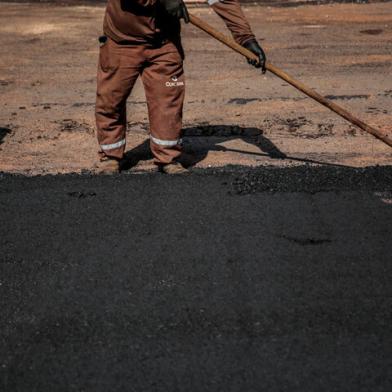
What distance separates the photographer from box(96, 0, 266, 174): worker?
5.39 metres

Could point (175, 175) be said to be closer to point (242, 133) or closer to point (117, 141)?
point (117, 141)

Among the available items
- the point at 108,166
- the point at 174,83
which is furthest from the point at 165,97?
the point at 108,166

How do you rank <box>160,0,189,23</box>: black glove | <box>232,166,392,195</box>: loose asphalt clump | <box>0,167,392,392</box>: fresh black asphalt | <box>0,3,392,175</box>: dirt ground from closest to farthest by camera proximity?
<box>0,167,392,392</box>: fresh black asphalt
<box>232,166,392,195</box>: loose asphalt clump
<box>160,0,189,23</box>: black glove
<box>0,3,392,175</box>: dirt ground

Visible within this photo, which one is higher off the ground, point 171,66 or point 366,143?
point 171,66

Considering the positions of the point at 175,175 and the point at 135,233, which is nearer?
the point at 135,233

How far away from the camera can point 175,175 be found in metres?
5.50

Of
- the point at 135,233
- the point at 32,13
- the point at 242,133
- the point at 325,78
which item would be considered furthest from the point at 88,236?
the point at 32,13

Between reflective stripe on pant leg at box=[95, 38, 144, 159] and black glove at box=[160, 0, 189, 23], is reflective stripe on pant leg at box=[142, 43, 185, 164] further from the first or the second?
black glove at box=[160, 0, 189, 23]

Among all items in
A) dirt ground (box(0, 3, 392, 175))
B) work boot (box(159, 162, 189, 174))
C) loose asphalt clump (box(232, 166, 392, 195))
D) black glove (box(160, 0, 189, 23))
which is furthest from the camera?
dirt ground (box(0, 3, 392, 175))

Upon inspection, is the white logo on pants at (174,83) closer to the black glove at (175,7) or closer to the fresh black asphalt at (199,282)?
the black glove at (175,7)

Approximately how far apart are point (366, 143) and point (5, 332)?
399 centimetres

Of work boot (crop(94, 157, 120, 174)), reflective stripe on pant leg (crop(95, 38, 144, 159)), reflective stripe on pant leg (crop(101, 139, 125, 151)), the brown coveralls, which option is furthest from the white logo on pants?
work boot (crop(94, 157, 120, 174))

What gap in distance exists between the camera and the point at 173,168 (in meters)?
5.77

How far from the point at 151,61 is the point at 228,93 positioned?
9.50 ft
